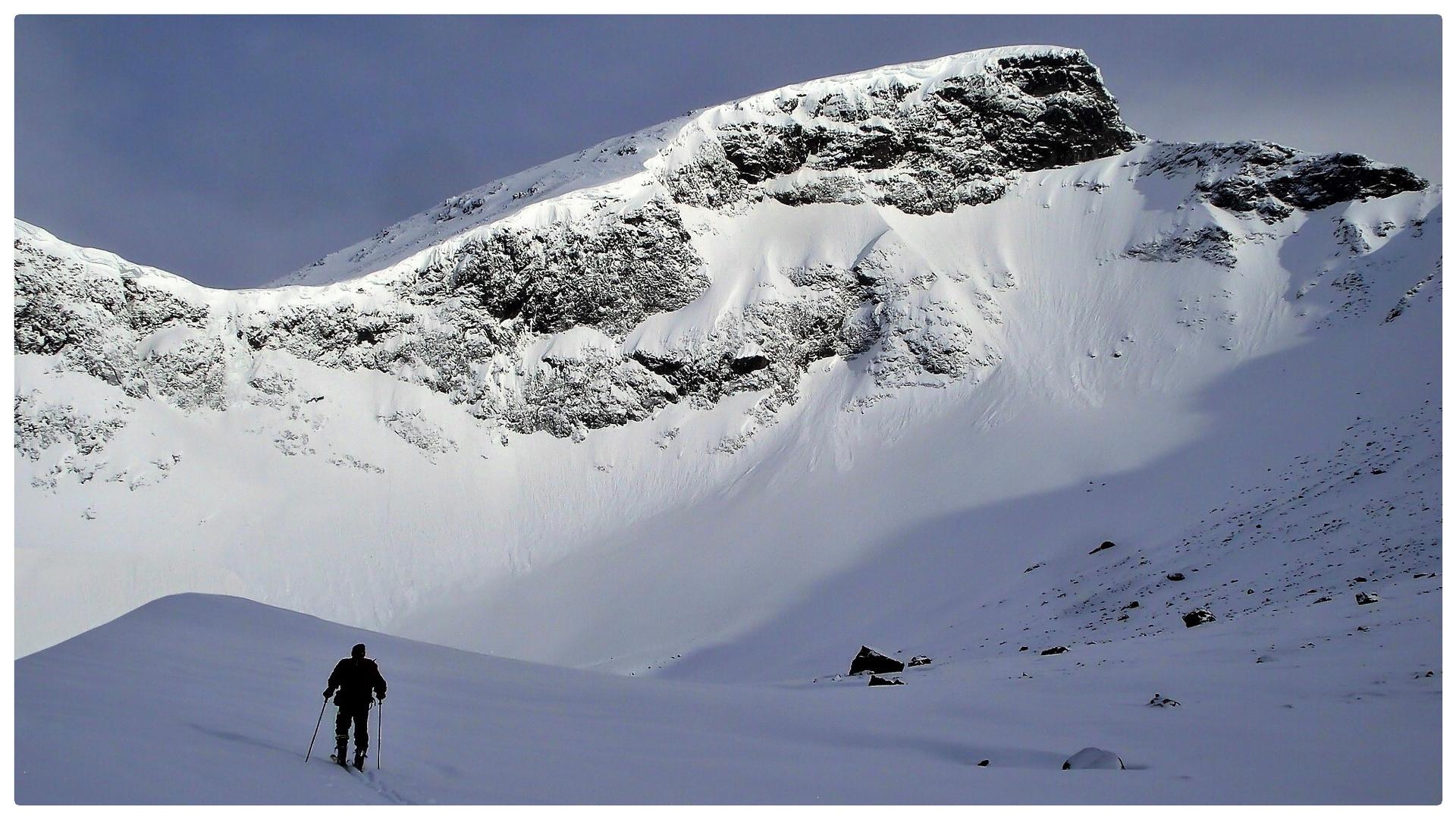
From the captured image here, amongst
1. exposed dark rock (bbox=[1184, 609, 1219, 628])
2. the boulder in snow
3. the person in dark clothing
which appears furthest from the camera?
exposed dark rock (bbox=[1184, 609, 1219, 628])

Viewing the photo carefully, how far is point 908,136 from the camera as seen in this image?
92375 millimetres

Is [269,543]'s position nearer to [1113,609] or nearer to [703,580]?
[703,580]

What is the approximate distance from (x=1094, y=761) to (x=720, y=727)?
16.4 feet

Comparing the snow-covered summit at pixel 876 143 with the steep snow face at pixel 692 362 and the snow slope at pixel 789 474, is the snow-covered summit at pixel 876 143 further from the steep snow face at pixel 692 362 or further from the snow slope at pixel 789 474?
the snow slope at pixel 789 474

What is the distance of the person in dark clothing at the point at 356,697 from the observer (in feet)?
32.9

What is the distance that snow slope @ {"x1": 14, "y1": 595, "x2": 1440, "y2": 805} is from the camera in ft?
28.6

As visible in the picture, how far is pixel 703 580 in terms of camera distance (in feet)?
175

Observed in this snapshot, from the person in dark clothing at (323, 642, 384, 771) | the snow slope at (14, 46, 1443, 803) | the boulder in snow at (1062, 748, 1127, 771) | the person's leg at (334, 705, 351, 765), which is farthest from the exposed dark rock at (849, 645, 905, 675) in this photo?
the person's leg at (334, 705, 351, 765)

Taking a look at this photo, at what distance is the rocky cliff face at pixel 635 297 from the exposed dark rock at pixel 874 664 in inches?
1952

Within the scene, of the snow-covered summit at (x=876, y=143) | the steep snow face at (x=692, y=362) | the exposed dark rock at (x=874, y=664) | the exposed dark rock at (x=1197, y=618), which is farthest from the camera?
the snow-covered summit at (x=876, y=143)

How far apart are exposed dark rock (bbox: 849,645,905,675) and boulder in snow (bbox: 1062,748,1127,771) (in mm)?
13826

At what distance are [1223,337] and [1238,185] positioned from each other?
66.4ft

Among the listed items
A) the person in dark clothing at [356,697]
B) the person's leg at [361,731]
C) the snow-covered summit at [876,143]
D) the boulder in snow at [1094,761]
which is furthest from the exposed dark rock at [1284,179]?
the person's leg at [361,731]

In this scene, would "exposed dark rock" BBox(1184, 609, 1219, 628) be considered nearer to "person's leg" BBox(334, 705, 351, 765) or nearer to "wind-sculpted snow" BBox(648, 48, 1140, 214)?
"person's leg" BBox(334, 705, 351, 765)
